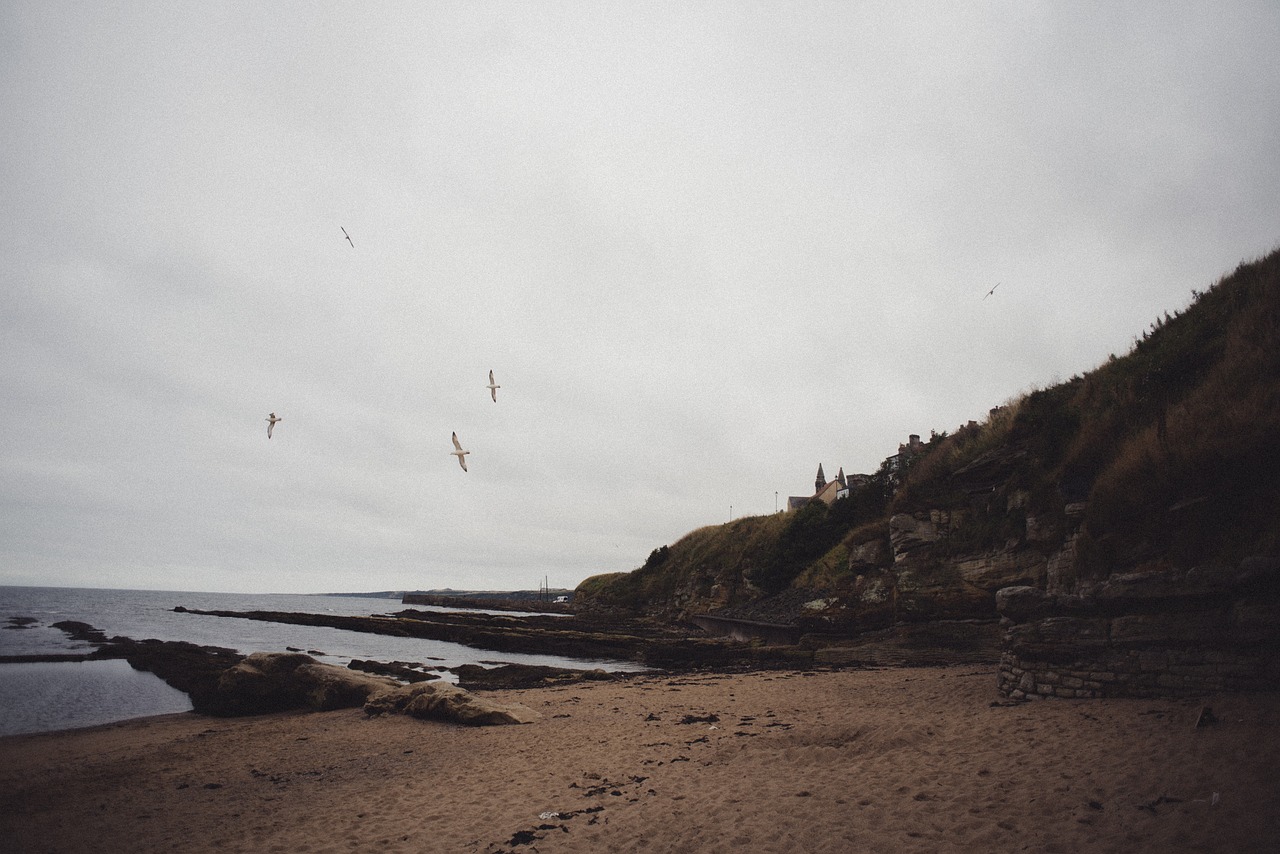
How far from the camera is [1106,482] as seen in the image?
10.5 metres

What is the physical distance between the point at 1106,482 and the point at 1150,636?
10.7 feet

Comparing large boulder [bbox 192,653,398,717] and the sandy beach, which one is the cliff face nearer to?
the sandy beach

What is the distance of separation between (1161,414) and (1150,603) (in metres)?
5.09

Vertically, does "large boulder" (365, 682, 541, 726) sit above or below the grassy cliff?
below

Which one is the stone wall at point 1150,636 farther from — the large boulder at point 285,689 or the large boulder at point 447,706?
the large boulder at point 285,689

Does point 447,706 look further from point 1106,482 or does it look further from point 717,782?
point 1106,482

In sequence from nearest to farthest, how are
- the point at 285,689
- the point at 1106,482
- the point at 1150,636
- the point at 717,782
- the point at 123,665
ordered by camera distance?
the point at 717,782 < the point at 1150,636 < the point at 1106,482 < the point at 285,689 < the point at 123,665

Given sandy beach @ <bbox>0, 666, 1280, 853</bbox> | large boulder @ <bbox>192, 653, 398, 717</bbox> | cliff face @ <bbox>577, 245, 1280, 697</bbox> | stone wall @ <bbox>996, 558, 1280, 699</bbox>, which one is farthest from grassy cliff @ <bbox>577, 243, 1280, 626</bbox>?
large boulder @ <bbox>192, 653, 398, 717</bbox>

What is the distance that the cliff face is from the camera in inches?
305

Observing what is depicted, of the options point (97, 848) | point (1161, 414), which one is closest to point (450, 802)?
point (97, 848)

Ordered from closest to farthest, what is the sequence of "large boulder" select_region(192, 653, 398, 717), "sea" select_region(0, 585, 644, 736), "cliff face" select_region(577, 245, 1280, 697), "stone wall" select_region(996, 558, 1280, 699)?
"stone wall" select_region(996, 558, 1280, 699) → "cliff face" select_region(577, 245, 1280, 697) → "large boulder" select_region(192, 653, 398, 717) → "sea" select_region(0, 585, 644, 736)

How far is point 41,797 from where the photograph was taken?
392 inches

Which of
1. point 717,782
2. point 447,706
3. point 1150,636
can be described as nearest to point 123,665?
point 447,706

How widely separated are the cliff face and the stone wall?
18 mm
